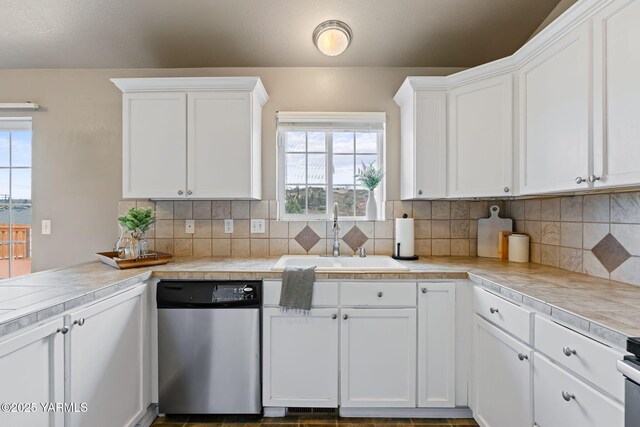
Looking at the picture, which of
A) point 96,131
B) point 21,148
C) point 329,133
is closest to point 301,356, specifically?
point 329,133

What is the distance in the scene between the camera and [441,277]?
1.85m

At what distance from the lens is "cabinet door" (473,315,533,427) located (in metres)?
1.35

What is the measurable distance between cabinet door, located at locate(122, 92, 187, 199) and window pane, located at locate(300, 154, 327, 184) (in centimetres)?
95

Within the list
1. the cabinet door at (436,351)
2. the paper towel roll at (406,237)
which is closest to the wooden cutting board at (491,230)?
the paper towel roll at (406,237)

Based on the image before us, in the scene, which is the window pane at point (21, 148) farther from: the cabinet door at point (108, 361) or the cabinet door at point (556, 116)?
the cabinet door at point (556, 116)

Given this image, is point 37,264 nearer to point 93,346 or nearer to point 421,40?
point 93,346

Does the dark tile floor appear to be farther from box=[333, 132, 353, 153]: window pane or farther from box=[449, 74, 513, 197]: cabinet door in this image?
box=[333, 132, 353, 153]: window pane

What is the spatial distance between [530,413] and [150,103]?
2.68m

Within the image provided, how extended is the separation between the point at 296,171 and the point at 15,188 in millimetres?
2266

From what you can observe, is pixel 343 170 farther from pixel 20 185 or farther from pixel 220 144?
pixel 20 185

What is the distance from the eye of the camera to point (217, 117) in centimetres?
215

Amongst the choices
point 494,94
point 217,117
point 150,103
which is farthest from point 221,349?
point 494,94

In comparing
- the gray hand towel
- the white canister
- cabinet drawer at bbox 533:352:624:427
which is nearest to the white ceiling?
the white canister

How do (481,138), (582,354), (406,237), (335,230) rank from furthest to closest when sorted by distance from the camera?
(335,230)
(406,237)
(481,138)
(582,354)
